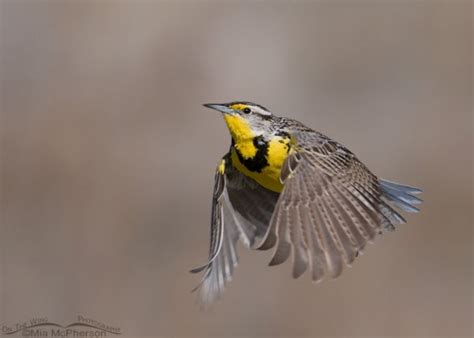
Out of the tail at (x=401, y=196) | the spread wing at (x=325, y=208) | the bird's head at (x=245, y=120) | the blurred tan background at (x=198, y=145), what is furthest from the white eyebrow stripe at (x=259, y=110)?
the blurred tan background at (x=198, y=145)

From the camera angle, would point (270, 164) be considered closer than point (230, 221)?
Yes

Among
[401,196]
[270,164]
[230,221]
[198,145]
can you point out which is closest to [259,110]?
[270,164]

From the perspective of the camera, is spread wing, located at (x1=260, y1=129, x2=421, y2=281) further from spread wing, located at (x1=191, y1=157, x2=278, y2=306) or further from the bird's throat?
spread wing, located at (x1=191, y1=157, x2=278, y2=306)

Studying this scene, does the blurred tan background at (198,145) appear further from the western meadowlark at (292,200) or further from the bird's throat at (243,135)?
the bird's throat at (243,135)

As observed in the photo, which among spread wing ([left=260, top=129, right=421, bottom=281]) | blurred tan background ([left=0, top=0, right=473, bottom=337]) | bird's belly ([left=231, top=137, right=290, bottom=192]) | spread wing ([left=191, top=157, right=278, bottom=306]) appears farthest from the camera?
blurred tan background ([left=0, top=0, right=473, bottom=337])

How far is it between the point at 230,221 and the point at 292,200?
1.91ft

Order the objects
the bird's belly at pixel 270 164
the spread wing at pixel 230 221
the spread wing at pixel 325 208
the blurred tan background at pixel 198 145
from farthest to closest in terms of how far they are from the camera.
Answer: the blurred tan background at pixel 198 145 → the spread wing at pixel 230 221 → the bird's belly at pixel 270 164 → the spread wing at pixel 325 208

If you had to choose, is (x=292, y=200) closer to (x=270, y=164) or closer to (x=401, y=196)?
(x=270, y=164)

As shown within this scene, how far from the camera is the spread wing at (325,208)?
2867 mm

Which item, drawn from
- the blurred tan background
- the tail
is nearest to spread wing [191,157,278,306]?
the tail

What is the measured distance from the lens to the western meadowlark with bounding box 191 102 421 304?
2916mm

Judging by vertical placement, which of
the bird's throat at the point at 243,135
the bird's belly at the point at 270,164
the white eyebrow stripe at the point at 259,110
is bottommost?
the bird's belly at the point at 270,164

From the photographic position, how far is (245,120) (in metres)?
3.39

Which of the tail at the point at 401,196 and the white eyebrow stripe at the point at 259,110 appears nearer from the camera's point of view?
the white eyebrow stripe at the point at 259,110
